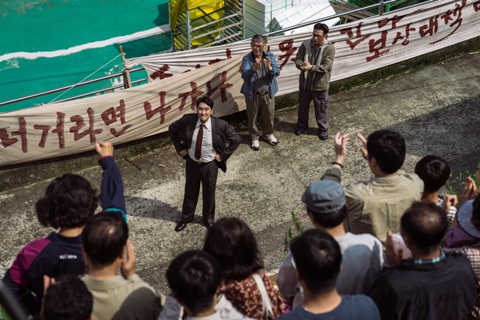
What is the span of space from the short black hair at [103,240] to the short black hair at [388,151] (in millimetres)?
2059

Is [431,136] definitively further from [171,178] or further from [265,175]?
[171,178]

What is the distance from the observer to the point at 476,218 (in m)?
4.46

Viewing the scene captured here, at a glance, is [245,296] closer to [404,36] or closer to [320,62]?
[320,62]

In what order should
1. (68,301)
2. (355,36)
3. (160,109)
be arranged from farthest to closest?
(355,36) < (160,109) < (68,301)

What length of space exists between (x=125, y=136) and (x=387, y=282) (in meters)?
5.67

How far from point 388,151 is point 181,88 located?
459cm

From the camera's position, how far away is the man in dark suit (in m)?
7.24

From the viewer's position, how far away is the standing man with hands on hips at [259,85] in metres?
8.40

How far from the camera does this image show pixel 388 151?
4887 mm

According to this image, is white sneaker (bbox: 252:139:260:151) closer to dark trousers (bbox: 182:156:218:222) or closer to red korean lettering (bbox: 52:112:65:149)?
dark trousers (bbox: 182:156:218:222)

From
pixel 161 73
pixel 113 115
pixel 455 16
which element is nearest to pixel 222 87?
pixel 161 73

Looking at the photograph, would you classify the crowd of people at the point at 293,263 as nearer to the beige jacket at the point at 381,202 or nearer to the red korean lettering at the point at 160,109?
the beige jacket at the point at 381,202

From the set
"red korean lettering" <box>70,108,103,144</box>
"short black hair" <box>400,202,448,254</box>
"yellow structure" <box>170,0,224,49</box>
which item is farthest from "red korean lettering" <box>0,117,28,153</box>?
"short black hair" <box>400,202,448,254</box>

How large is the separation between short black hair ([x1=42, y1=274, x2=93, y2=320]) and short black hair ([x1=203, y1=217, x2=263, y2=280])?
80 centimetres
